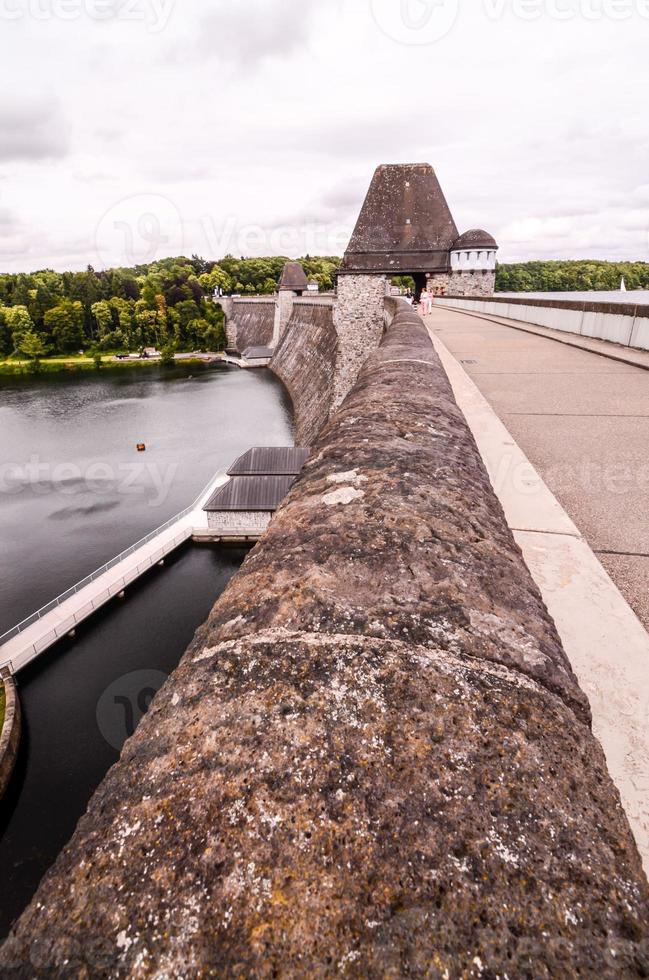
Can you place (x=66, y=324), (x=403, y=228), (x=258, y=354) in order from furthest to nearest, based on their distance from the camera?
(x=66, y=324) < (x=258, y=354) < (x=403, y=228)

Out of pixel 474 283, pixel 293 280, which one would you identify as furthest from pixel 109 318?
pixel 474 283

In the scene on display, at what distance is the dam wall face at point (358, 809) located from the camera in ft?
2.18

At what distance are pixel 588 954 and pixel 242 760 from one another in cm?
57

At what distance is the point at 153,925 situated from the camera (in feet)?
2.22

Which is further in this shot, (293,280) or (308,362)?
(293,280)

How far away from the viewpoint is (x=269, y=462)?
23.6 m

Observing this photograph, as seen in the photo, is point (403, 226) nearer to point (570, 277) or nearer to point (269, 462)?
point (269, 462)

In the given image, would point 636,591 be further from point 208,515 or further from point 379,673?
point 208,515

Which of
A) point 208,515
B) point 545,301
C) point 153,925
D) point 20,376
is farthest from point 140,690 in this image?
point 20,376

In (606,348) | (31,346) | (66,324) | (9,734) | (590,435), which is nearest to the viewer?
(590,435)

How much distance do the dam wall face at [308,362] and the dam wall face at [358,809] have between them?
27.2 metres

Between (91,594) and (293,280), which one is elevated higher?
(293,280)

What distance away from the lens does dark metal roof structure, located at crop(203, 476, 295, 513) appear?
69.2ft

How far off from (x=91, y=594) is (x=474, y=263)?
2920 centimetres
